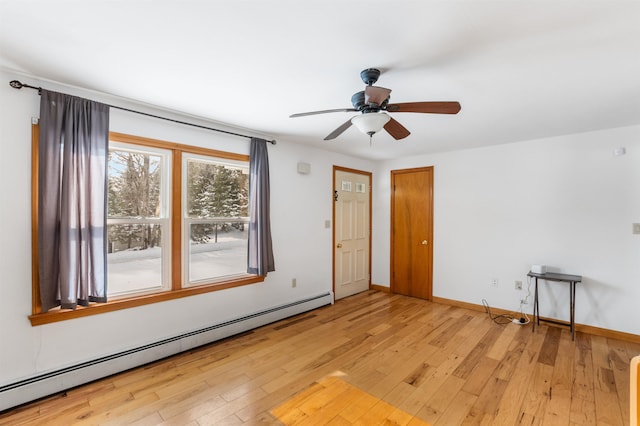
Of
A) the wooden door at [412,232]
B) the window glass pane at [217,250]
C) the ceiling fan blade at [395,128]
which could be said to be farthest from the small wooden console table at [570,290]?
the window glass pane at [217,250]

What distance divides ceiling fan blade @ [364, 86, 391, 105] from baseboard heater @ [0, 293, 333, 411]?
2.76 meters

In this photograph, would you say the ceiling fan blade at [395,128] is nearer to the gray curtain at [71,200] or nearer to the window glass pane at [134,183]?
the window glass pane at [134,183]

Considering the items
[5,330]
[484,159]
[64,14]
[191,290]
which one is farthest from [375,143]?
[5,330]

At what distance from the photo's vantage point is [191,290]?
3.02 meters

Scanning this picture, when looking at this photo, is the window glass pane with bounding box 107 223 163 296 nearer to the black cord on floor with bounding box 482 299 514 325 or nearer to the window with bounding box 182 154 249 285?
the window with bounding box 182 154 249 285

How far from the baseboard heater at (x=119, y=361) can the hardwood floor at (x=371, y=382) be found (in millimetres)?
71

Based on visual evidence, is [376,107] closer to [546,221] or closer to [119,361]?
[119,361]

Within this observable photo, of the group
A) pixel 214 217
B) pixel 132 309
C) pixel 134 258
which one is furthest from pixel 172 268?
pixel 214 217

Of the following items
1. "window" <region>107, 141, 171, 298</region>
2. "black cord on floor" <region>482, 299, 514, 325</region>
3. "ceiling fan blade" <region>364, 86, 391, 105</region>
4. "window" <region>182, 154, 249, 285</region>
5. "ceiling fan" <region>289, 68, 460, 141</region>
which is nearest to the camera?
"ceiling fan blade" <region>364, 86, 391, 105</region>

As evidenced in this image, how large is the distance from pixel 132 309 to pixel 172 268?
1.57ft

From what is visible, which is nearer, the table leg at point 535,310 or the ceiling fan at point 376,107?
the ceiling fan at point 376,107

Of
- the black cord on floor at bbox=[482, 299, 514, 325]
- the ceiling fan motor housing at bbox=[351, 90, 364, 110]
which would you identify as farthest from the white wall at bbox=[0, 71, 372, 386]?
the black cord on floor at bbox=[482, 299, 514, 325]

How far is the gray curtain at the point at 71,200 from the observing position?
7.09 feet

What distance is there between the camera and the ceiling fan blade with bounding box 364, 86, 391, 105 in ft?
5.79
